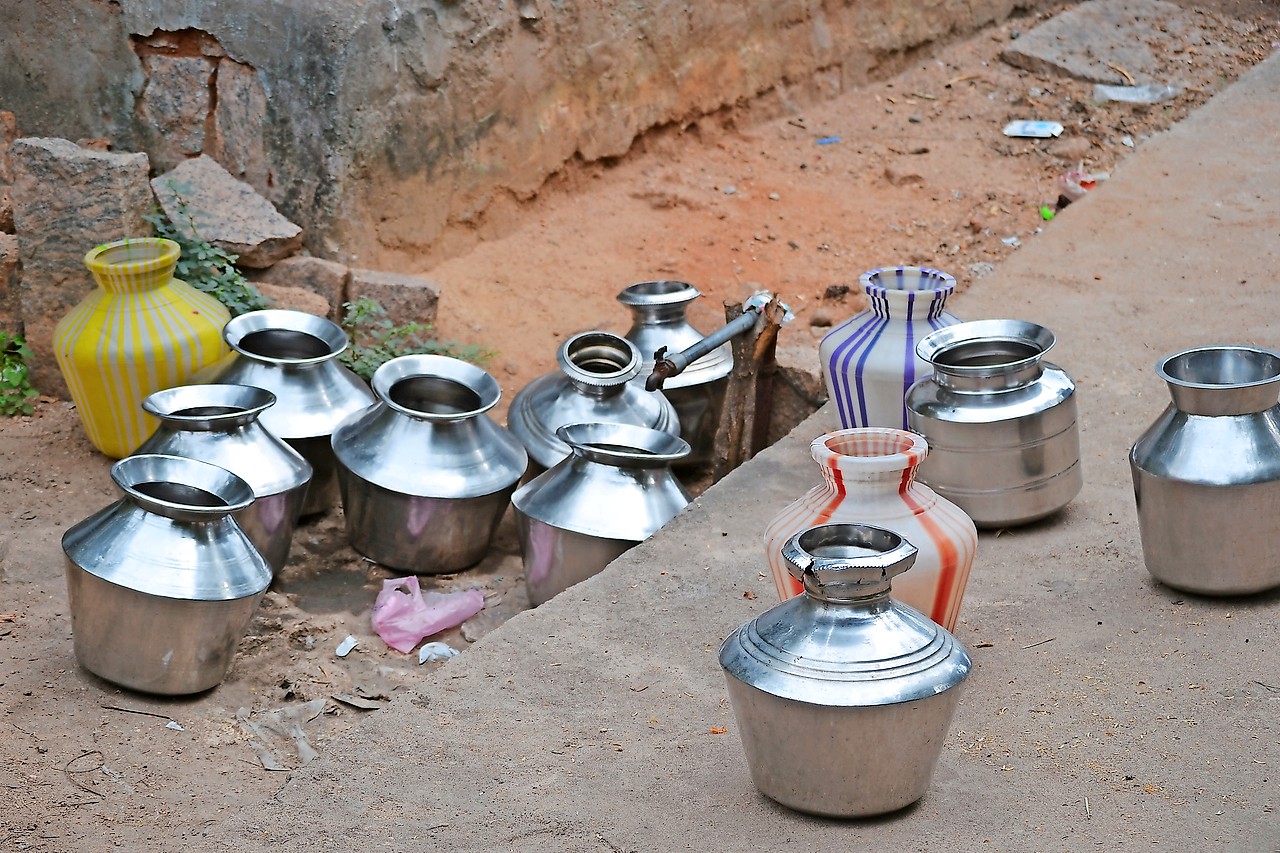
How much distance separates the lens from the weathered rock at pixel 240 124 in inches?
237

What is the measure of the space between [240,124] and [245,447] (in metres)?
2.26

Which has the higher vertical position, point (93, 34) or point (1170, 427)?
point (93, 34)

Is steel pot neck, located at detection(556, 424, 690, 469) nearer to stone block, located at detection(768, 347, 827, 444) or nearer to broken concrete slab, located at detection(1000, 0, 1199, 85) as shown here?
stone block, located at detection(768, 347, 827, 444)

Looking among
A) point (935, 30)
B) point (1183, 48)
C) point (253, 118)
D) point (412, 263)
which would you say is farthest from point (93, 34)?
point (1183, 48)

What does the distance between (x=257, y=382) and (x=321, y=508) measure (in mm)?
554

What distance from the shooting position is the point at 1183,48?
30.6ft

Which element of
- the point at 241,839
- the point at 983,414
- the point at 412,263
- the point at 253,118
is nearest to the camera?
the point at 241,839

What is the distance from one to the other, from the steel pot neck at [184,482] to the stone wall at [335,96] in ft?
8.23

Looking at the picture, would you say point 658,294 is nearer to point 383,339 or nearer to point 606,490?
point 383,339

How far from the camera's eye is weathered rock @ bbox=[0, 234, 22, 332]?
5.75 metres

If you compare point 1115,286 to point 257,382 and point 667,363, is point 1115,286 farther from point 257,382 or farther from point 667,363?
point 257,382

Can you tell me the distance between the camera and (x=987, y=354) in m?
3.83

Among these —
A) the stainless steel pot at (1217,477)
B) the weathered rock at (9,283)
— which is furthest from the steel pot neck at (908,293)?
the weathered rock at (9,283)

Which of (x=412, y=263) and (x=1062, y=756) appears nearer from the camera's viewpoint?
(x=1062, y=756)
